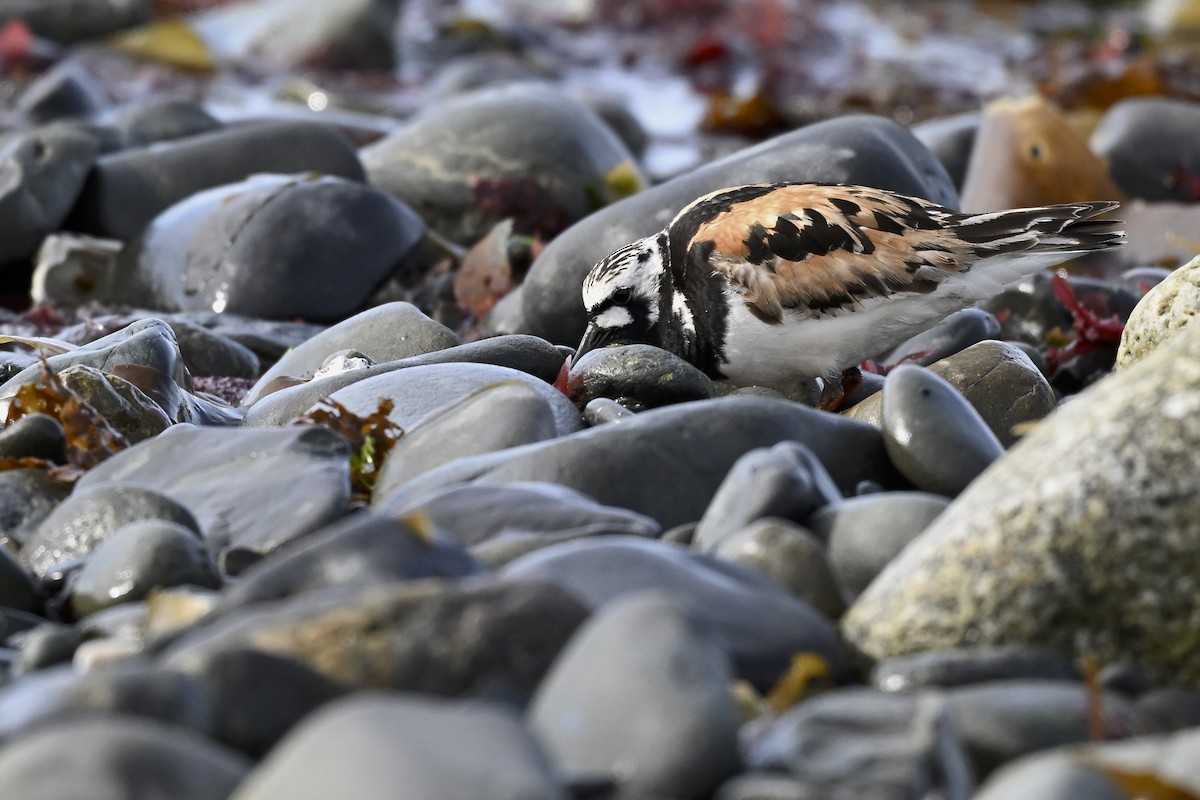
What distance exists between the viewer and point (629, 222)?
5.87m

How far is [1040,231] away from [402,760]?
134 inches

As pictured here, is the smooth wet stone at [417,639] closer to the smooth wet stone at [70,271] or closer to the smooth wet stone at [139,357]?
the smooth wet stone at [139,357]

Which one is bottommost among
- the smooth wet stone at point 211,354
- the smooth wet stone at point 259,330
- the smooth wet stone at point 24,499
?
the smooth wet stone at point 259,330

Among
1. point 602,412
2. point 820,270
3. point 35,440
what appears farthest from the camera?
point 820,270

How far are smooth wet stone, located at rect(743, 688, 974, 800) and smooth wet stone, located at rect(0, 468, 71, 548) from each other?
2.06 metres

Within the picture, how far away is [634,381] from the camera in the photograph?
4383 millimetres

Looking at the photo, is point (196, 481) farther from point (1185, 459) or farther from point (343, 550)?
point (1185, 459)

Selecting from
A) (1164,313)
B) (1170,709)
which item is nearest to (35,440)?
(1170,709)

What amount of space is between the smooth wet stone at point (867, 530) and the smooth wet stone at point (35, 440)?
6.40ft

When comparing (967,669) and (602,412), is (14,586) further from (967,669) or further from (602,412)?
(967,669)

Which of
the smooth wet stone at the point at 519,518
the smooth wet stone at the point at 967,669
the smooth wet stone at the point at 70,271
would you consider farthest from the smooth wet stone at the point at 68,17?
the smooth wet stone at the point at 967,669

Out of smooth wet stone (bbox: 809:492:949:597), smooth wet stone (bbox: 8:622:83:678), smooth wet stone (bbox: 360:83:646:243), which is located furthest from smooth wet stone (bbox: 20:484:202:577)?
smooth wet stone (bbox: 360:83:646:243)

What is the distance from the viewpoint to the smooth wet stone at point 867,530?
3.12 meters

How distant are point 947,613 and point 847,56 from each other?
12.4 m
